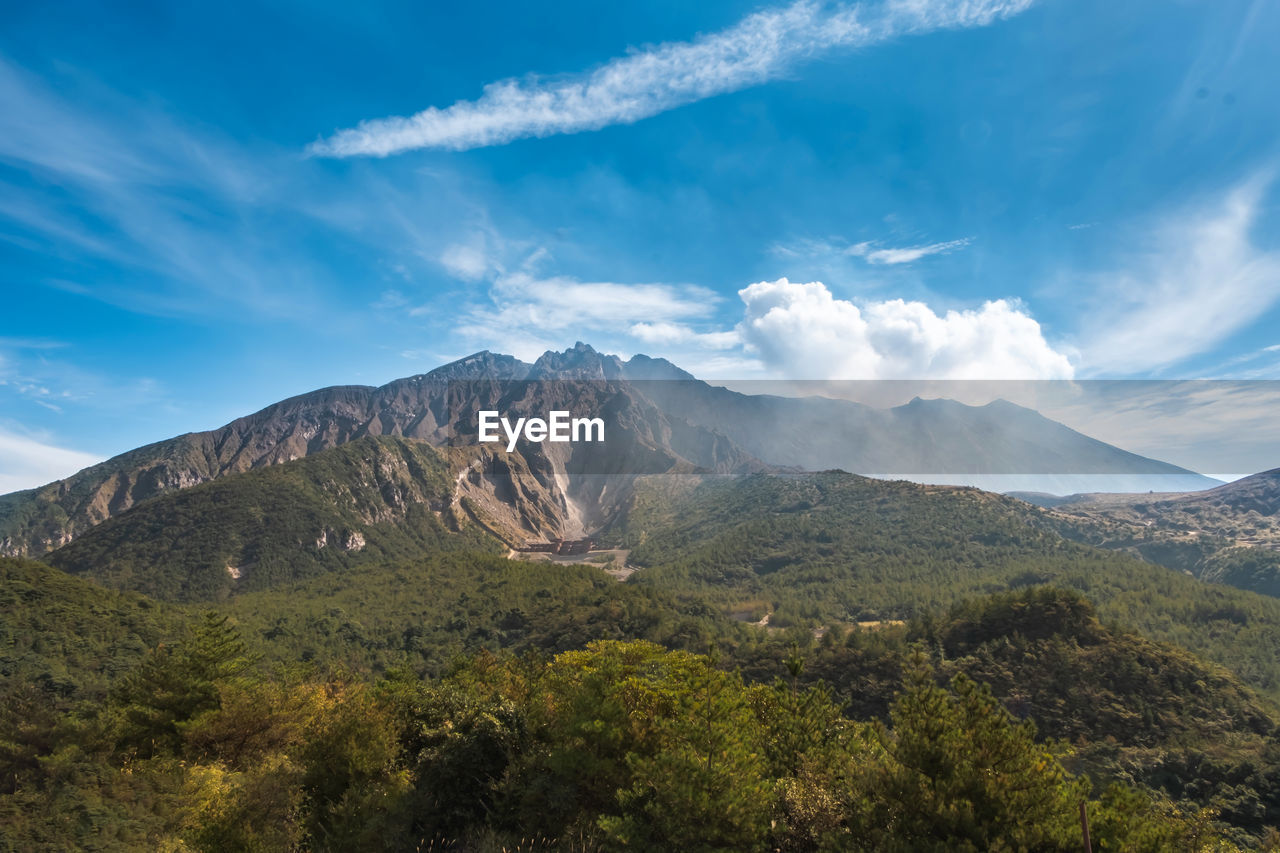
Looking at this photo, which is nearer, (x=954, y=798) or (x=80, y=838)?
(x=954, y=798)

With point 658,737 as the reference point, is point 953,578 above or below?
below

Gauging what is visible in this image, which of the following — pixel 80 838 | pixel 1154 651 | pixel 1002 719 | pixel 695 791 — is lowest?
pixel 1154 651

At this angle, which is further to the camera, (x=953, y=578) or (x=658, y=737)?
(x=953, y=578)

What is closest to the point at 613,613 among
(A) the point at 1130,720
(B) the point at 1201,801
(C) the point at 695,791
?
(A) the point at 1130,720

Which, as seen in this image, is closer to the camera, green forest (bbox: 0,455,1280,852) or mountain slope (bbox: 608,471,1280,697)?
green forest (bbox: 0,455,1280,852)

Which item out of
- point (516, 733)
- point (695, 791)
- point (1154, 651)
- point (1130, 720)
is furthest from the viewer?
point (1154, 651)

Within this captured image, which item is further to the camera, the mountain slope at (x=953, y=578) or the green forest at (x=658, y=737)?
the mountain slope at (x=953, y=578)

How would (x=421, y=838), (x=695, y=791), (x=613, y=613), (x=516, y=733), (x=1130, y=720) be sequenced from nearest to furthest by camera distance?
(x=695, y=791) < (x=421, y=838) < (x=516, y=733) < (x=1130, y=720) < (x=613, y=613)

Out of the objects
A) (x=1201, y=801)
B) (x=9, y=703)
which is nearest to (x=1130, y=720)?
(x=1201, y=801)

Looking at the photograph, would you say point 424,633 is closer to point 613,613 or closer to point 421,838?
point 613,613

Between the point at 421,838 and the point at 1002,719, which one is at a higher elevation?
the point at 1002,719

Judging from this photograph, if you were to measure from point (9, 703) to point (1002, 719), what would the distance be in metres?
64.1

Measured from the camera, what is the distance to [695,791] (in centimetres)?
1644

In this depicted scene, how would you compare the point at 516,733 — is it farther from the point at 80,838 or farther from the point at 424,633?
the point at 424,633
